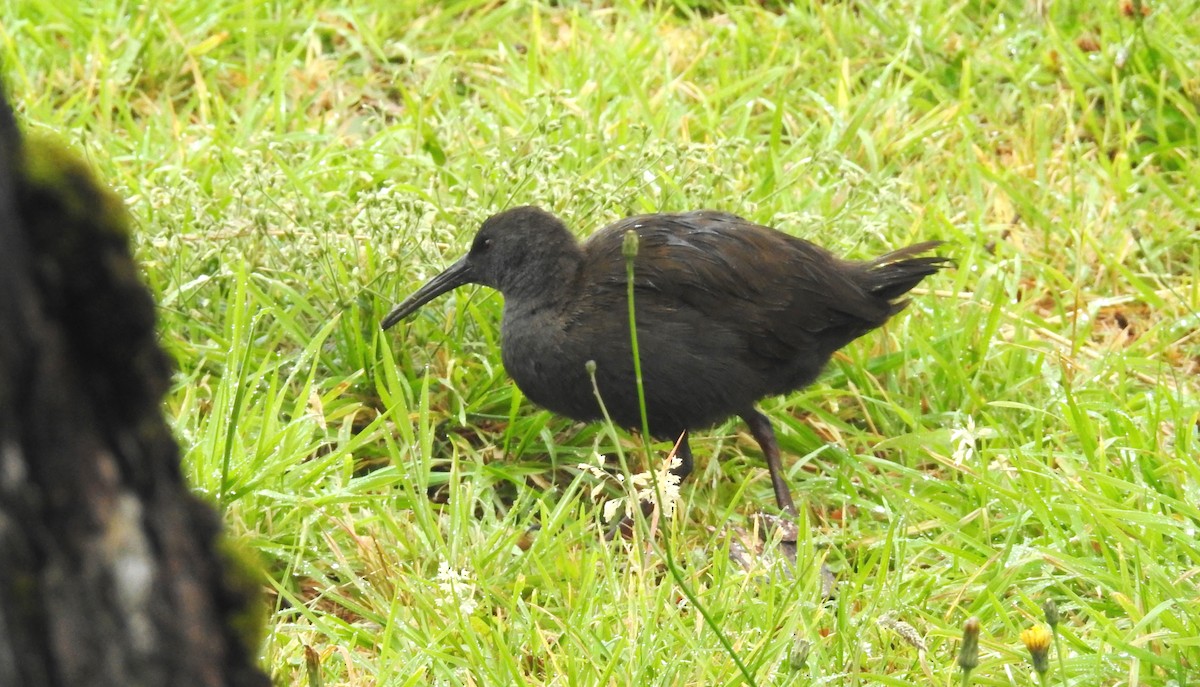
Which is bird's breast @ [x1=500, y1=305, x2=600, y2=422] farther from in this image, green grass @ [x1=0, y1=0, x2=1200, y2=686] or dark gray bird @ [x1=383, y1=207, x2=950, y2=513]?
green grass @ [x1=0, y1=0, x2=1200, y2=686]

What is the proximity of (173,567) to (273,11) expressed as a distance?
15.2ft

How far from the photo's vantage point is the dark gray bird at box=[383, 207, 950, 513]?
3.46 meters

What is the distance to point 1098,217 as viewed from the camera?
462 centimetres

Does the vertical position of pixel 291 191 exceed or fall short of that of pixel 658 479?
it falls short

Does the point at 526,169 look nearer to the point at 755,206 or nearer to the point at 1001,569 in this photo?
the point at 755,206

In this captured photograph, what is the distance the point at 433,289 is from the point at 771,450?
37.7 inches

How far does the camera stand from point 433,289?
3.76 meters

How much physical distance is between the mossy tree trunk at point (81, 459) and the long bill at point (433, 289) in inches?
98.7

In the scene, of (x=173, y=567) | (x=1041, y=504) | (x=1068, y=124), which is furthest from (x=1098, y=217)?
(x=173, y=567)

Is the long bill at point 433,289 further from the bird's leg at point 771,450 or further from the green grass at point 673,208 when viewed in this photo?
the bird's leg at point 771,450

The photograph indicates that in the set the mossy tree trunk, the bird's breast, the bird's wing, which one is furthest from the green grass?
the mossy tree trunk

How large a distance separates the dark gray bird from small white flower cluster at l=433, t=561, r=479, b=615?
676 mm

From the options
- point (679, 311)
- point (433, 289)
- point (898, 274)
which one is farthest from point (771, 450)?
point (433, 289)

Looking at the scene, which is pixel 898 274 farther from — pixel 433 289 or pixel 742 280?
pixel 433 289
